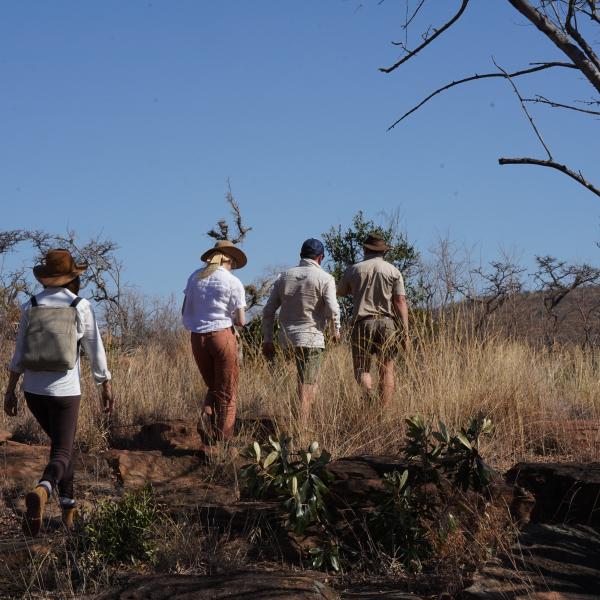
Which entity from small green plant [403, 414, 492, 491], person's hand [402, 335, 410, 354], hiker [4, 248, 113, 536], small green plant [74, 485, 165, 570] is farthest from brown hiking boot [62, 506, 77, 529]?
person's hand [402, 335, 410, 354]

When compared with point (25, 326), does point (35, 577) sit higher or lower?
lower

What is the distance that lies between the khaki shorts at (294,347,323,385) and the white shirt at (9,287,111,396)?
2897mm

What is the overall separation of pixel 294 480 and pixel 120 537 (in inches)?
41.8

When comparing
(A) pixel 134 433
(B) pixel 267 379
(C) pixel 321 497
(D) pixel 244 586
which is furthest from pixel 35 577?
(B) pixel 267 379

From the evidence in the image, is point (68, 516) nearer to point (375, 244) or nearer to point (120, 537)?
point (120, 537)

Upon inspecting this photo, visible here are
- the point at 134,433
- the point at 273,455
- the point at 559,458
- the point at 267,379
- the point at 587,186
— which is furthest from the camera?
the point at 267,379

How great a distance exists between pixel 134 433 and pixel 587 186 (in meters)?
6.73

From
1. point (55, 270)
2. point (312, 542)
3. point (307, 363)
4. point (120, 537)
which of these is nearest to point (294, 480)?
point (312, 542)

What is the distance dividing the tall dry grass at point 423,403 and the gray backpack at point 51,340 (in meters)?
2.20

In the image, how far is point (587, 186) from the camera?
3457mm

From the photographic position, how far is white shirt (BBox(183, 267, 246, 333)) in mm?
8289

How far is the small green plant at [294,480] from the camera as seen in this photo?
215 inches

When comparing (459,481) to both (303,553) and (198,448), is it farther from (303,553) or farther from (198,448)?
(198,448)

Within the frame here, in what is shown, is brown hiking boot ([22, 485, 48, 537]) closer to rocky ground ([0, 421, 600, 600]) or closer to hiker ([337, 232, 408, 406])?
rocky ground ([0, 421, 600, 600])
